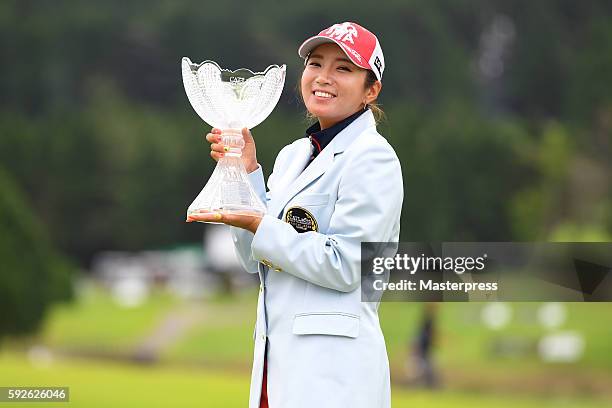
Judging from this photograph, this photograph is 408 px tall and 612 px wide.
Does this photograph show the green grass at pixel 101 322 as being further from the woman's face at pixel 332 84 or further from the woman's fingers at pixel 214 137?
the woman's face at pixel 332 84

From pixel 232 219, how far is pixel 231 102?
32 centimetres

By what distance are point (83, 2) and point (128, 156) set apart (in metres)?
10.2

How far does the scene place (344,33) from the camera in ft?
7.64

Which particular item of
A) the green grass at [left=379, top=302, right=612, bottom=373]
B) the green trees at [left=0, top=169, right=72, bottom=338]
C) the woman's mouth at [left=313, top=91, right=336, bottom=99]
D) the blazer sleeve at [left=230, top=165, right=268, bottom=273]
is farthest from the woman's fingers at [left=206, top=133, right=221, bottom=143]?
the green grass at [left=379, top=302, right=612, bottom=373]

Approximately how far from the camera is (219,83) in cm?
250

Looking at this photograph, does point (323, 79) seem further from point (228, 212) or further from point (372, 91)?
point (228, 212)

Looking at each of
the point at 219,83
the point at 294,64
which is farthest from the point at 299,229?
the point at 294,64

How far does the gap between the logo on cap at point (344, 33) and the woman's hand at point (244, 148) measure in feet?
0.96

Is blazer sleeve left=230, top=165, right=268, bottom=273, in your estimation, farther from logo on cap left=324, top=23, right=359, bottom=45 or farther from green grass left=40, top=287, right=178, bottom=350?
green grass left=40, top=287, right=178, bottom=350

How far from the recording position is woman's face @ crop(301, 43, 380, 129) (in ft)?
7.76

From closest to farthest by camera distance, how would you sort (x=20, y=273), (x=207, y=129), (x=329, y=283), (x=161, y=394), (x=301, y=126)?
(x=329, y=283)
(x=161, y=394)
(x=20, y=273)
(x=207, y=129)
(x=301, y=126)

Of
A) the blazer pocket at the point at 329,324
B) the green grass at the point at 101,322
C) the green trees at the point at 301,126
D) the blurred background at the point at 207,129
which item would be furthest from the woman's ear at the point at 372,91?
the green trees at the point at 301,126

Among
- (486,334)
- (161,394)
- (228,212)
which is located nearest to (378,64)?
(228,212)

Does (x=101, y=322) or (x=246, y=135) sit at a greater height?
(x=101, y=322)
